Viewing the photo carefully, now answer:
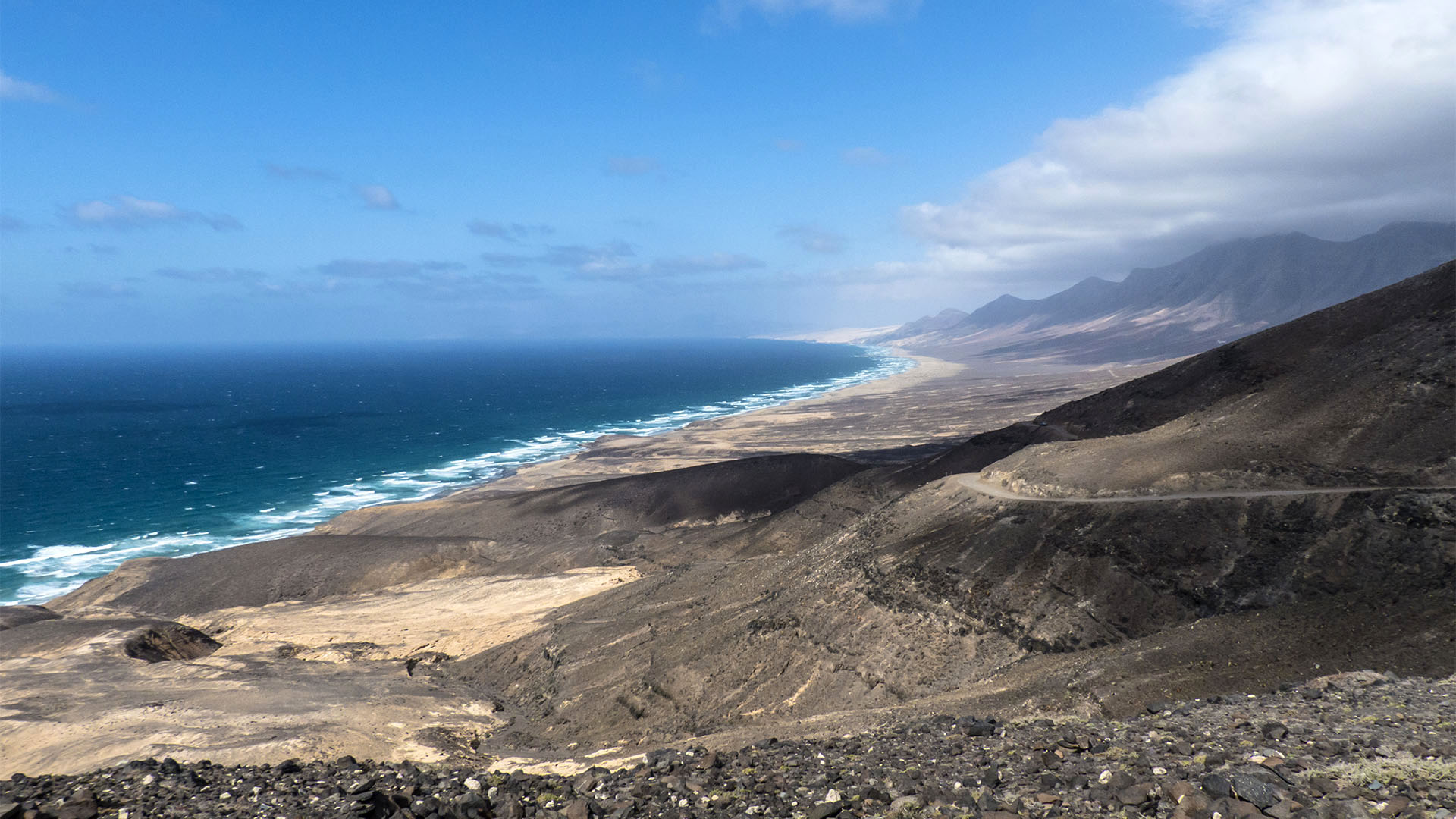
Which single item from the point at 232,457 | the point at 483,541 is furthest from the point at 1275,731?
the point at 232,457

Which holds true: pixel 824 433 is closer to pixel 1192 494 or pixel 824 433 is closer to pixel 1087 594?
pixel 1192 494

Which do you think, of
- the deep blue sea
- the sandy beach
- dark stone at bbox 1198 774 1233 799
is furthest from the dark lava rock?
dark stone at bbox 1198 774 1233 799

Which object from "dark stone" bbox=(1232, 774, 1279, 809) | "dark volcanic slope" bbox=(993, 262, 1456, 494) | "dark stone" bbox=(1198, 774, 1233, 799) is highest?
"dark volcanic slope" bbox=(993, 262, 1456, 494)

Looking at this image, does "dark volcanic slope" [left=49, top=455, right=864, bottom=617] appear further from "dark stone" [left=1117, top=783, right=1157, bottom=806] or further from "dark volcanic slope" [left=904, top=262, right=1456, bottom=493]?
"dark stone" [left=1117, top=783, right=1157, bottom=806]

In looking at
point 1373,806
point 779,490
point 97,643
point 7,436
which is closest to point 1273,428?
point 1373,806

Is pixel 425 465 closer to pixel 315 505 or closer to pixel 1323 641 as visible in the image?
pixel 315 505

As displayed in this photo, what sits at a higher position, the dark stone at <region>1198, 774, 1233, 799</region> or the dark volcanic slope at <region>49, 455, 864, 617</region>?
the dark stone at <region>1198, 774, 1233, 799</region>
